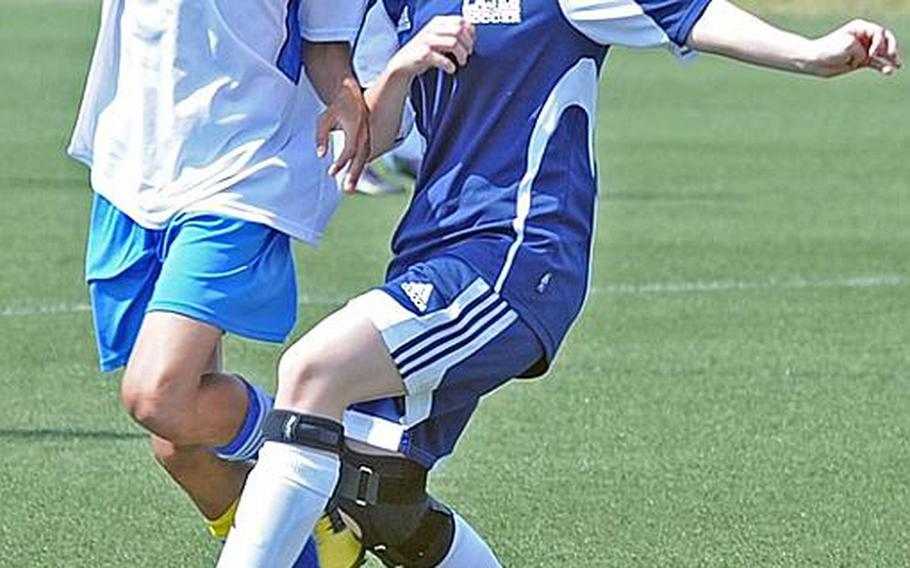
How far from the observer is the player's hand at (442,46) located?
210 inches

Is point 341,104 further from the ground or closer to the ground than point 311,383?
further from the ground

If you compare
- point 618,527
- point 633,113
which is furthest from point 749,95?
point 618,527

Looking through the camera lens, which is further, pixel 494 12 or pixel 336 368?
pixel 494 12

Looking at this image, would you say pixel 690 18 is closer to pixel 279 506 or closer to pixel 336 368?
pixel 336 368

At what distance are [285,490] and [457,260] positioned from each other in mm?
573

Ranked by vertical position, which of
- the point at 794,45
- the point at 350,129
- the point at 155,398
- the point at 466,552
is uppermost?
the point at 794,45

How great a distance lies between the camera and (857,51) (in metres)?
5.10

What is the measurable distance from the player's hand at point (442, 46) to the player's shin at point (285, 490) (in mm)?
719

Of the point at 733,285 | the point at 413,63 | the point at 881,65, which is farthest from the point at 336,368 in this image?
the point at 733,285

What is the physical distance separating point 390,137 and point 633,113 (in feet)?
52.3

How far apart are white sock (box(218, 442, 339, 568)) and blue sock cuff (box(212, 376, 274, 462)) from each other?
1.85 ft

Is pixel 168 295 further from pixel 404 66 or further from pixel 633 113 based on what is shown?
pixel 633 113

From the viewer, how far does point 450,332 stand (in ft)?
17.9

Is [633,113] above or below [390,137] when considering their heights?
below
